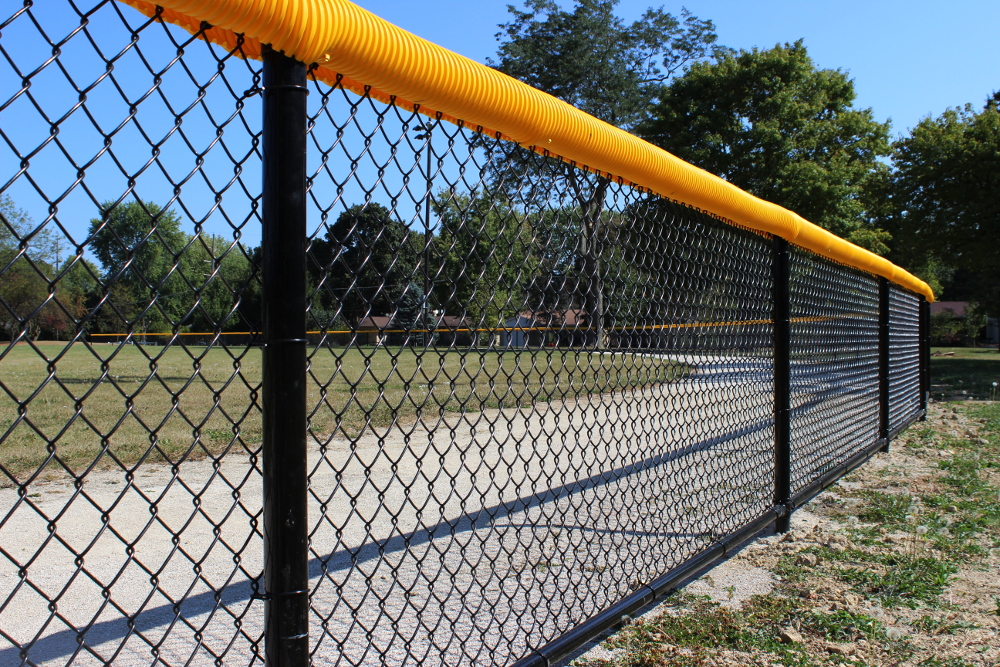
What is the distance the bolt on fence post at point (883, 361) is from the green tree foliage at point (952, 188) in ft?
51.1

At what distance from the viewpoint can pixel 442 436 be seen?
26.2 feet

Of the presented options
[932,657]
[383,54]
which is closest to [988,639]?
[932,657]

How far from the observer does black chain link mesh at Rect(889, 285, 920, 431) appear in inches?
317

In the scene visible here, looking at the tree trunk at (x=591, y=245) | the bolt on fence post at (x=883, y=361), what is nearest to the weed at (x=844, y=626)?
the tree trunk at (x=591, y=245)

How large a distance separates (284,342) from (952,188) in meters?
23.8

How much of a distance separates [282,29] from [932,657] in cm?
329

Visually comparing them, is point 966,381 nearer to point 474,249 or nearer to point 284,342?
point 474,249

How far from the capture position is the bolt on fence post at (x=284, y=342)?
1580 mm

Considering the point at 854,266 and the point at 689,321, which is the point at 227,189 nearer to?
the point at 689,321

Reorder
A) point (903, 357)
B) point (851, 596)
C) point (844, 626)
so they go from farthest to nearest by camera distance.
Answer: point (903, 357)
point (851, 596)
point (844, 626)

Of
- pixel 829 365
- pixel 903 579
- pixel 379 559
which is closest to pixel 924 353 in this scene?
pixel 829 365

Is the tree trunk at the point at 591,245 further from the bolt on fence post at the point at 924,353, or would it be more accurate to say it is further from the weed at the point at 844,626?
the bolt on fence post at the point at 924,353

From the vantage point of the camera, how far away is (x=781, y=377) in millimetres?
4590

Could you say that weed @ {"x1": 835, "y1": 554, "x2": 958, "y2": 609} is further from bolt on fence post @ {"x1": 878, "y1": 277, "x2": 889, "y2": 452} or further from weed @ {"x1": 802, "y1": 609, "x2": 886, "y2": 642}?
bolt on fence post @ {"x1": 878, "y1": 277, "x2": 889, "y2": 452}
